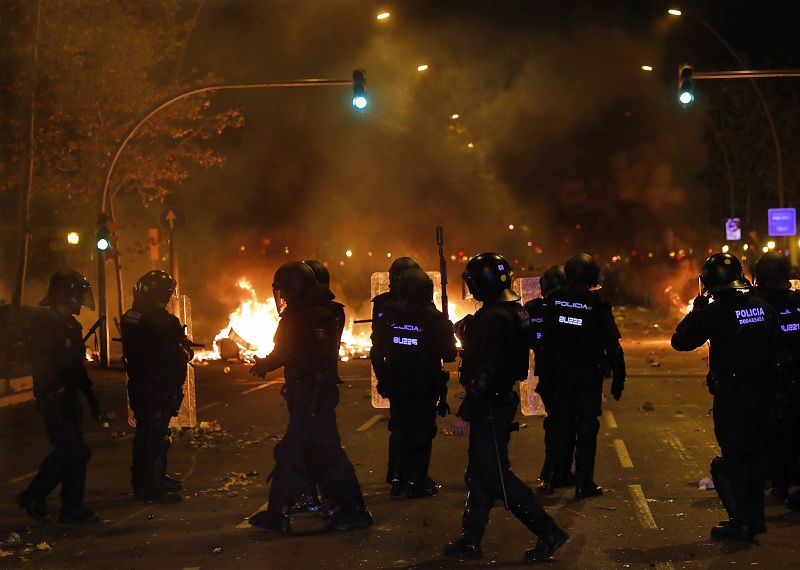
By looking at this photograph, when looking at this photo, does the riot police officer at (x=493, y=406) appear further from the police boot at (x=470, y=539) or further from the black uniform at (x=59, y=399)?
the black uniform at (x=59, y=399)

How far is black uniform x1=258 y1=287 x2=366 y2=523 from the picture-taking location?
666cm

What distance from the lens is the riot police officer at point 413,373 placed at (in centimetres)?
775

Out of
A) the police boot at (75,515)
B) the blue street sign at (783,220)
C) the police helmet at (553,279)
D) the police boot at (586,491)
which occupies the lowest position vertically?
the police boot at (586,491)

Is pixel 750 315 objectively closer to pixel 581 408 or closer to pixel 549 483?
pixel 581 408

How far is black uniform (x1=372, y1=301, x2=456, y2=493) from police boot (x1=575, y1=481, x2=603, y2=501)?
43.6 inches

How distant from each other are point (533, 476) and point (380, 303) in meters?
1.90

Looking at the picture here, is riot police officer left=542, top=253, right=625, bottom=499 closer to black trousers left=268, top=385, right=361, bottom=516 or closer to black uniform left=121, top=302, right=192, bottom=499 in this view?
black trousers left=268, top=385, right=361, bottom=516

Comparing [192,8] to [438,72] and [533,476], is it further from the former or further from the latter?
[533,476]

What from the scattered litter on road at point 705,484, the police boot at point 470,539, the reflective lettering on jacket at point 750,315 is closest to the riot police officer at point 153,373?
the police boot at point 470,539

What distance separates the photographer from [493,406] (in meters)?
6.00

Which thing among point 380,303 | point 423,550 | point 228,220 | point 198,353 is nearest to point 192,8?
point 228,220

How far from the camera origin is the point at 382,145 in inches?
1318

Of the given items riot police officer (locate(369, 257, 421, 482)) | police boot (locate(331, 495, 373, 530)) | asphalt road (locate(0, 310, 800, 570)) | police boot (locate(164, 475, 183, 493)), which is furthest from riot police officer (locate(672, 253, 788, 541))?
police boot (locate(164, 475, 183, 493))


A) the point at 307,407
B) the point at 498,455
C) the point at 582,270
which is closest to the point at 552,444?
the point at 582,270
